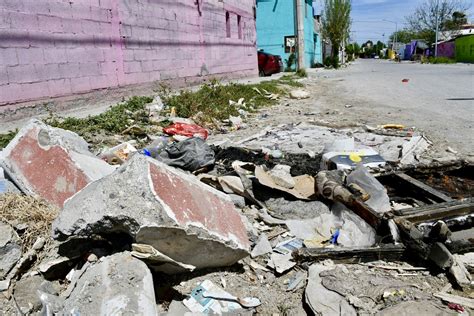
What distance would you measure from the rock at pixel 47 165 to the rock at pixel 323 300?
163 cm

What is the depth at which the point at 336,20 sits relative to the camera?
35625mm

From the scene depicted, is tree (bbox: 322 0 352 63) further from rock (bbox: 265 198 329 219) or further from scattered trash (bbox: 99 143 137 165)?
rock (bbox: 265 198 329 219)

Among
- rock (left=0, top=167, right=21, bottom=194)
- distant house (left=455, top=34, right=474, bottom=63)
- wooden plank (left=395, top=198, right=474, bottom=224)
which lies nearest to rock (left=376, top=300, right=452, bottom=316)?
wooden plank (left=395, top=198, right=474, bottom=224)

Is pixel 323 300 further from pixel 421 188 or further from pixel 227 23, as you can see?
pixel 227 23

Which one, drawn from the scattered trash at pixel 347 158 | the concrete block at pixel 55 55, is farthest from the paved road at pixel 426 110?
the concrete block at pixel 55 55

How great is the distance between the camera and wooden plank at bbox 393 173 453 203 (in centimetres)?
265

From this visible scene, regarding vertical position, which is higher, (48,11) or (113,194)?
(48,11)

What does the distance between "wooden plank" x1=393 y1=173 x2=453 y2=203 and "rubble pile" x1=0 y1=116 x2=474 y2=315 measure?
2 cm

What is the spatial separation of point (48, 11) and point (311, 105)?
18.6 feet

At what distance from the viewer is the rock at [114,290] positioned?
1.53 metres

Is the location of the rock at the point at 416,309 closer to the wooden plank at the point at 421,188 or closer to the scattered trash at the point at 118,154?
the wooden plank at the point at 421,188

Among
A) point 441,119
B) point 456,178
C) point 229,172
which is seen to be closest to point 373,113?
point 441,119

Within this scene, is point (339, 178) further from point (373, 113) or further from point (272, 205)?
point (373, 113)

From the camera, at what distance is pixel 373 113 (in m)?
7.21
